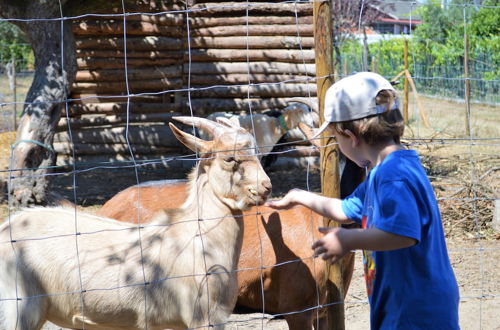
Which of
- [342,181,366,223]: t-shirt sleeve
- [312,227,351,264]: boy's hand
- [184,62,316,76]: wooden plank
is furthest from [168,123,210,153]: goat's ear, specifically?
[184,62,316,76]: wooden plank

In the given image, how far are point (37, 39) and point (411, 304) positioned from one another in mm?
7429

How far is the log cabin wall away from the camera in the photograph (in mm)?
11453

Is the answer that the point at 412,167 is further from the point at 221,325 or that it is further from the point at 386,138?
the point at 221,325

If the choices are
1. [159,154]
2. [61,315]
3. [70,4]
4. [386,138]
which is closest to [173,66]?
[159,154]

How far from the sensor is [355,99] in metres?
2.28

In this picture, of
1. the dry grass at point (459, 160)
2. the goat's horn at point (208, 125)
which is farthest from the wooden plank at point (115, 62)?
the goat's horn at point (208, 125)

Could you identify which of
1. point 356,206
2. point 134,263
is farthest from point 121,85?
point 356,206

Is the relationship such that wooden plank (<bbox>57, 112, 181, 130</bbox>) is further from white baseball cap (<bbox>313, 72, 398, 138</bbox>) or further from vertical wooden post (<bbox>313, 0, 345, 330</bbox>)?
white baseball cap (<bbox>313, 72, 398, 138</bbox>)

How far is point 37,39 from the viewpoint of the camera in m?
8.44

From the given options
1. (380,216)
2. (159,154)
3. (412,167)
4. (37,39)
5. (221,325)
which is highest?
(37,39)

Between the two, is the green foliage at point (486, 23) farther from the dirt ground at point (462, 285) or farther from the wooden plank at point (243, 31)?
the dirt ground at point (462, 285)

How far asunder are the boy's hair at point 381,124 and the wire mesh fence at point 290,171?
3.11 feet

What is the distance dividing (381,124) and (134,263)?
167 centimetres

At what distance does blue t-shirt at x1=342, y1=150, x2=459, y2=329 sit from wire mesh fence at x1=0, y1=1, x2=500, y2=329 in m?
1.05
